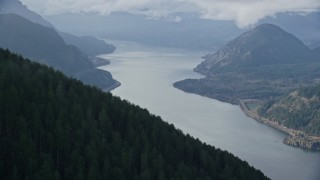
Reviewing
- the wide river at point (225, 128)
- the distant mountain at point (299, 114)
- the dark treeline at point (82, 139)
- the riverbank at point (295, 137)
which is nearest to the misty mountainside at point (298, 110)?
the distant mountain at point (299, 114)

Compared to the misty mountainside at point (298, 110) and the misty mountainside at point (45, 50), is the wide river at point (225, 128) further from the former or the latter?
the misty mountainside at point (45, 50)

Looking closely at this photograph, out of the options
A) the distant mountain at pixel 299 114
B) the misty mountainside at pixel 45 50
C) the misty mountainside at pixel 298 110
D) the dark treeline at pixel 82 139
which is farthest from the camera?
the misty mountainside at pixel 45 50

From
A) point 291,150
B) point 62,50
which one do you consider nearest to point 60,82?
point 291,150

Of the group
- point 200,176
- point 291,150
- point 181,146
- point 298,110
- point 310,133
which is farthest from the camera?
point 298,110

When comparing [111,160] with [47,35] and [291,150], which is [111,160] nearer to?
[291,150]

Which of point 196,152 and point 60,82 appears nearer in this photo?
point 60,82

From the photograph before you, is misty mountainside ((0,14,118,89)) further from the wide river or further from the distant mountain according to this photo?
the distant mountain

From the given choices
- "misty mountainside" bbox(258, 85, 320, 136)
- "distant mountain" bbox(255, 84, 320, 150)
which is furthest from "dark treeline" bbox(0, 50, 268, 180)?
"misty mountainside" bbox(258, 85, 320, 136)
